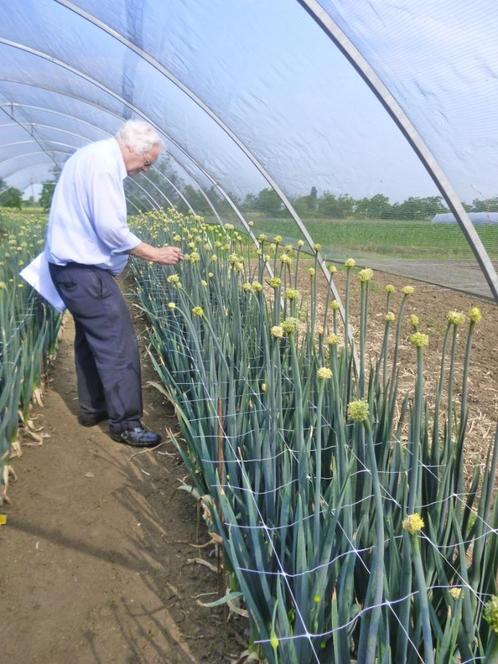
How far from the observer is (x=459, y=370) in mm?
3562

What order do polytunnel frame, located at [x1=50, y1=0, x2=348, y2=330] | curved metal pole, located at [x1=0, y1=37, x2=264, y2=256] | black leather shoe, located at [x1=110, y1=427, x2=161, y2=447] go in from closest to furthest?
black leather shoe, located at [x1=110, y1=427, x2=161, y2=447], polytunnel frame, located at [x1=50, y1=0, x2=348, y2=330], curved metal pole, located at [x1=0, y1=37, x2=264, y2=256]

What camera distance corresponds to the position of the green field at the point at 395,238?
2.19 meters

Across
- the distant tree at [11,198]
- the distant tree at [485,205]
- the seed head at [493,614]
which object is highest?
the distant tree at [11,198]

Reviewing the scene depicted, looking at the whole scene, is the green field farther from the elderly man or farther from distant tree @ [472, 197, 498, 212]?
the elderly man

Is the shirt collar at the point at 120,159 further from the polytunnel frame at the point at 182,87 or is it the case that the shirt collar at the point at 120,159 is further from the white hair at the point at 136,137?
the polytunnel frame at the point at 182,87

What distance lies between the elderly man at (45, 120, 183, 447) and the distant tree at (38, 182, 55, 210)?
15765mm

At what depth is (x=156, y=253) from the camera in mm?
2662

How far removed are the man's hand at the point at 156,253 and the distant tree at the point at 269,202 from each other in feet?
4.96

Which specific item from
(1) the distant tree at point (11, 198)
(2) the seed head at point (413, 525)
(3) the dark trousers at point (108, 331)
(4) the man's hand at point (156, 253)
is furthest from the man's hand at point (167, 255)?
(1) the distant tree at point (11, 198)

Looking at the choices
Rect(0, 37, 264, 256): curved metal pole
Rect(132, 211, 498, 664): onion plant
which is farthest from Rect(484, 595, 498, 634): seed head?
Rect(0, 37, 264, 256): curved metal pole

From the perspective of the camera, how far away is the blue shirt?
2.50 m

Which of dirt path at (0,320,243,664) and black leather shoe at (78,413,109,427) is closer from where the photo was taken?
dirt path at (0,320,243,664)

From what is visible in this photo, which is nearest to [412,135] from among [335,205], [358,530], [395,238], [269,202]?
[395,238]

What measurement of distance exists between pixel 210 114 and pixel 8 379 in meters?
2.97
